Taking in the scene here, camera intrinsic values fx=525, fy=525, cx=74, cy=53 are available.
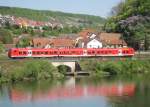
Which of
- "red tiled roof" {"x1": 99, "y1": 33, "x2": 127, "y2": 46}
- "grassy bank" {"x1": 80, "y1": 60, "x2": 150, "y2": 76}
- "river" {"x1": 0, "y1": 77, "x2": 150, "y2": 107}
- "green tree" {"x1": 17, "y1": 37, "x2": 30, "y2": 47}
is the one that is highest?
"red tiled roof" {"x1": 99, "y1": 33, "x2": 127, "y2": 46}

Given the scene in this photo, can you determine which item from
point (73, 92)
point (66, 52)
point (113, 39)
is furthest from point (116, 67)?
point (113, 39)

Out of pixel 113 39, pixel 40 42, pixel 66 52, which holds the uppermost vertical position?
pixel 113 39

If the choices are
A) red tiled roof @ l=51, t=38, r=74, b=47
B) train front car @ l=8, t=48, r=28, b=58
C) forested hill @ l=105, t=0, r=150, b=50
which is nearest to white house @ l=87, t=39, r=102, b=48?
red tiled roof @ l=51, t=38, r=74, b=47

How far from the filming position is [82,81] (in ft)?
180

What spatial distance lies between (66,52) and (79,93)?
18254 mm

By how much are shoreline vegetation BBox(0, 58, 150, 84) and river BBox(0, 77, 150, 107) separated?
2.02 m

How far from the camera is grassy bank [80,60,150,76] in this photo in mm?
60125

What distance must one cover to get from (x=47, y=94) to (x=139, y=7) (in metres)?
36.6

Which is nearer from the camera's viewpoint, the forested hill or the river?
the river

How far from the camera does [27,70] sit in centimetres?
5525

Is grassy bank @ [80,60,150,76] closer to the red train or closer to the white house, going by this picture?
the red train

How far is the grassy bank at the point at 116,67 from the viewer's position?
6012cm

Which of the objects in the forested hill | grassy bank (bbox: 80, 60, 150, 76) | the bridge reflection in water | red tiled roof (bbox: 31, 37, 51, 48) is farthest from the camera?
red tiled roof (bbox: 31, 37, 51, 48)

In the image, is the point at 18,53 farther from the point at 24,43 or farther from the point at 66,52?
the point at 24,43
